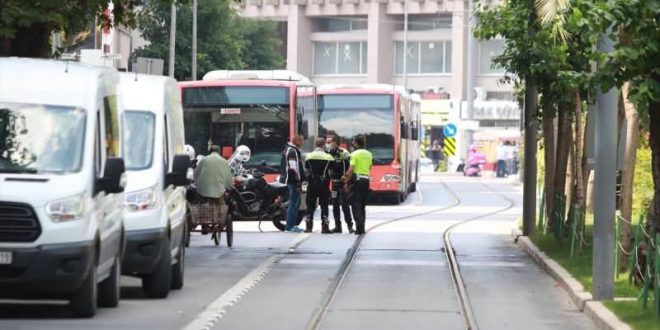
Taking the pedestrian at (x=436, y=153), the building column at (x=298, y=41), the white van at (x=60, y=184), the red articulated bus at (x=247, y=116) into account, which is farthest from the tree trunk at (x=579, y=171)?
the building column at (x=298, y=41)

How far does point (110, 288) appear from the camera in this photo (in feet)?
55.0

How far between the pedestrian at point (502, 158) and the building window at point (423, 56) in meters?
18.8

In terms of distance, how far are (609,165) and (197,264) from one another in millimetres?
7563

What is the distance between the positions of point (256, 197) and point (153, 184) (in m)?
14.0

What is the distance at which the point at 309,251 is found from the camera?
27.2 m

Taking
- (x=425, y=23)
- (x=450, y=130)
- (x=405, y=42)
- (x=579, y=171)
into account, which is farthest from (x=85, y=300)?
(x=425, y=23)

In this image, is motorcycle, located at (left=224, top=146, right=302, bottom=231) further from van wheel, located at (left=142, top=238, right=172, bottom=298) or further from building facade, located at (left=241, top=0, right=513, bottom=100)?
building facade, located at (left=241, top=0, right=513, bottom=100)

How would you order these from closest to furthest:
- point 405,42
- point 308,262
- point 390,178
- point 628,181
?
point 628,181
point 308,262
point 390,178
point 405,42

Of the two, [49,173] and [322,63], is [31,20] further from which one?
[322,63]

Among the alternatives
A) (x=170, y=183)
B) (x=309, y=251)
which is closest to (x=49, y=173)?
(x=170, y=183)

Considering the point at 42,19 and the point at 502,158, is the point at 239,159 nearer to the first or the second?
the point at 42,19

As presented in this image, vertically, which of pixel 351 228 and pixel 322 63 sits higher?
pixel 322 63

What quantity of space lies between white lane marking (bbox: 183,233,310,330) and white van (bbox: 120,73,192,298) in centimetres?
67

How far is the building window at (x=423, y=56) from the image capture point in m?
101
